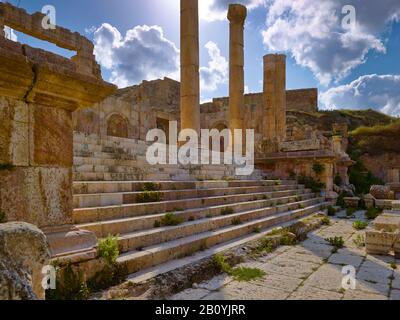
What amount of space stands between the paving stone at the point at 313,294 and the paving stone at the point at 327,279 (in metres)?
0.12

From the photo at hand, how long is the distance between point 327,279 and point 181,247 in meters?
2.00

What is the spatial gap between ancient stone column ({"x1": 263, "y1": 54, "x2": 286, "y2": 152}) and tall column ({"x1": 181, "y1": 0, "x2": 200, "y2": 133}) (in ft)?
25.5

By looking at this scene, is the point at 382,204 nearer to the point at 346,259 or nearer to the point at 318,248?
the point at 318,248

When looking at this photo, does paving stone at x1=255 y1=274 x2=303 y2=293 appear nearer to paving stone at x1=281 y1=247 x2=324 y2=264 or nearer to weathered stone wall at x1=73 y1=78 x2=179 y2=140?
paving stone at x1=281 y1=247 x2=324 y2=264

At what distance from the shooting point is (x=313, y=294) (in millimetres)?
3494

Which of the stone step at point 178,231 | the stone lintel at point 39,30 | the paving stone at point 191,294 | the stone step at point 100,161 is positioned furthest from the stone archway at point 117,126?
the paving stone at point 191,294

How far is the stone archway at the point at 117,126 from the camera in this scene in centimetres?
1599

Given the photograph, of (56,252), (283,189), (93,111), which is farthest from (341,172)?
(56,252)

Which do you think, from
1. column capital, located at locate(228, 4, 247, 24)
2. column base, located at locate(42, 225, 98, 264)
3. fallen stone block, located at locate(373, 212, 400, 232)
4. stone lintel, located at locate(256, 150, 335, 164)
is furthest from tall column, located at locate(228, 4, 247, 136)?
column base, located at locate(42, 225, 98, 264)

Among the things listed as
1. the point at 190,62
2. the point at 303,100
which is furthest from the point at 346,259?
the point at 303,100

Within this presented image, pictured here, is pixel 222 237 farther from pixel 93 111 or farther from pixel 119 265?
pixel 93 111

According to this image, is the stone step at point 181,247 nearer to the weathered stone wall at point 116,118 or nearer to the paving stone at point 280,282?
the paving stone at point 280,282

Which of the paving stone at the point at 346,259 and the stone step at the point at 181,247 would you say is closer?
the stone step at the point at 181,247

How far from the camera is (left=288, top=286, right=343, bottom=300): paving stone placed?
11.1 ft
